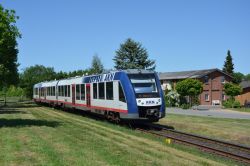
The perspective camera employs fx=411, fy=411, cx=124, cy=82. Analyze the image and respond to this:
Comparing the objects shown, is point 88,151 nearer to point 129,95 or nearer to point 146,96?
point 129,95

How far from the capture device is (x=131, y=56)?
283ft

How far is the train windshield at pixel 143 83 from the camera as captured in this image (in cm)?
2016

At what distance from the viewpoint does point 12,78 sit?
5575 centimetres

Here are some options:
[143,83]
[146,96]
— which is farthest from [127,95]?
[143,83]

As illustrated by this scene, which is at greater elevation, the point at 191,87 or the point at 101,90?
the point at 191,87

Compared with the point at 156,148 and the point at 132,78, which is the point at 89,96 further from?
the point at 156,148

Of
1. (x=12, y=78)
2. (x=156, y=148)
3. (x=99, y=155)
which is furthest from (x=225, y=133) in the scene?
(x=12, y=78)

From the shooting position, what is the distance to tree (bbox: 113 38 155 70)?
8594 centimetres

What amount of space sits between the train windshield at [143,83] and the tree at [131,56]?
213 ft

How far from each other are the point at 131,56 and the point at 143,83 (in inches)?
2600

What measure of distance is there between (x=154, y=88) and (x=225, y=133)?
13.4ft

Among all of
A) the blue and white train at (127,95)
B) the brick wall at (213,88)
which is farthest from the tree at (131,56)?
the blue and white train at (127,95)

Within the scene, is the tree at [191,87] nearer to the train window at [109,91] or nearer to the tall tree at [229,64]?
the train window at [109,91]

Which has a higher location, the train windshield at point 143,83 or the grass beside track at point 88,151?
the train windshield at point 143,83
